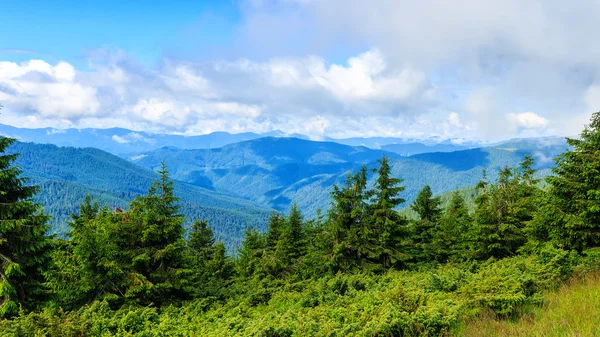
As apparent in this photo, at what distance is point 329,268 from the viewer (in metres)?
22.5

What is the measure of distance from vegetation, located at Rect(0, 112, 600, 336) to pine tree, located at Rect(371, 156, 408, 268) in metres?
0.10

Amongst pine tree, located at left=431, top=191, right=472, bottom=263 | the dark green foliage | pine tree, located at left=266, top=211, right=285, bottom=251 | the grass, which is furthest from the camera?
pine tree, located at left=266, top=211, right=285, bottom=251

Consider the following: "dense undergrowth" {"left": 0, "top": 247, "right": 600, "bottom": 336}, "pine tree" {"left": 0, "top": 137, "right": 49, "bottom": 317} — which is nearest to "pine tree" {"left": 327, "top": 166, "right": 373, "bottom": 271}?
"dense undergrowth" {"left": 0, "top": 247, "right": 600, "bottom": 336}

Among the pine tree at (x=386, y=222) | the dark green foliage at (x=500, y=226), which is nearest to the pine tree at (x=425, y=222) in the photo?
the dark green foliage at (x=500, y=226)

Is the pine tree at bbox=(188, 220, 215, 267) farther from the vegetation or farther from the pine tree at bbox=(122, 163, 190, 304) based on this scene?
the pine tree at bbox=(122, 163, 190, 304)

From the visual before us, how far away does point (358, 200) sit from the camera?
891 inches

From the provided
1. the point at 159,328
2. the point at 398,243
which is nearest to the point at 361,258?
the point at 398,243

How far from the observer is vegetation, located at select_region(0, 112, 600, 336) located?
7.30 metres

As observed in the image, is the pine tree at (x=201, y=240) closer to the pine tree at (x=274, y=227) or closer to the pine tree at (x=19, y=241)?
the pine tree at (x=274, y=227)

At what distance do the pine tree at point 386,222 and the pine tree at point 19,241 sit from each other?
58.8 feet

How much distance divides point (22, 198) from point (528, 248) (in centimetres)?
2643

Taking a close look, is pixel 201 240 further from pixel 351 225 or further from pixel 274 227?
pixel 351 225

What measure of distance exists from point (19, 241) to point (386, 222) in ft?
62.7

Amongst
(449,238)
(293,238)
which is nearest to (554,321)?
(449,238)
